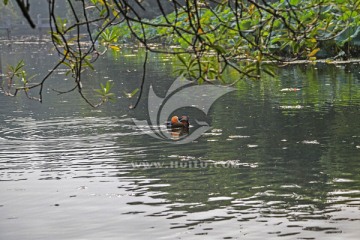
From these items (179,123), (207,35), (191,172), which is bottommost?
(191,172)

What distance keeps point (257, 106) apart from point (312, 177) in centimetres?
790

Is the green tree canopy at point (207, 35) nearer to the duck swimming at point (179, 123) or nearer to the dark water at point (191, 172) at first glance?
the dark water at point (191, 172)

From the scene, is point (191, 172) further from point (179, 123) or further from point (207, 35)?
point (207, 35)

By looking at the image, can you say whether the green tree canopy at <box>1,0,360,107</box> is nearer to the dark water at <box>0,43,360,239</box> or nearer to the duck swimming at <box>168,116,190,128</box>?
the dark water at <box>0,43,360,239</box>

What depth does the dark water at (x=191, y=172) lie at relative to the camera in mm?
9273

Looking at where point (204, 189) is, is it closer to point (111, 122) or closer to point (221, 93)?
point (111, 122)

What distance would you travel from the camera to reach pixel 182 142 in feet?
49.5

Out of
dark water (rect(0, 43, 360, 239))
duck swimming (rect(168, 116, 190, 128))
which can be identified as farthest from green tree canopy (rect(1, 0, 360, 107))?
duck swimming (rect(168, 116, 190, 128))

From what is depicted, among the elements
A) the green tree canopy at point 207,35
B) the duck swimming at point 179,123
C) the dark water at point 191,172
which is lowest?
the dark water at point 191,172

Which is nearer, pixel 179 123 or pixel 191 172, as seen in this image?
pixel 191 172

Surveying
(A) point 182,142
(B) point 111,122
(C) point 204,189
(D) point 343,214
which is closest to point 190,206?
(C) point 204,189

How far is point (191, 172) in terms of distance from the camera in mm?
12258

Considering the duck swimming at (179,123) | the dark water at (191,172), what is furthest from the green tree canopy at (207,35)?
the duck swimming at (179,123)

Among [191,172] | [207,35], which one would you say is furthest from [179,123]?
[207,35]
